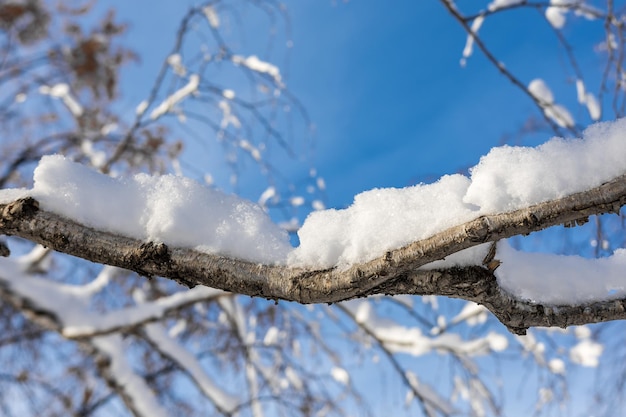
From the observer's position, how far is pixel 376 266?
0.60 meters

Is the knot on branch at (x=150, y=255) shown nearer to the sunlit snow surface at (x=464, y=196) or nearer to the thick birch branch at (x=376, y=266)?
the thick birch branch at (x=376, y=266)

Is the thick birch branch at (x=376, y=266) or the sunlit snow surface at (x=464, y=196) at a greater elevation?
the sunlit snow surface at (x=464, y=196)

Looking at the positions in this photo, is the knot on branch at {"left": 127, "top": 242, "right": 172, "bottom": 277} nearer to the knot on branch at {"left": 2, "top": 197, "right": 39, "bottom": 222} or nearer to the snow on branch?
the snow on branch

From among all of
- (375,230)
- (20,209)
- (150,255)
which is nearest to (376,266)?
(375,230)

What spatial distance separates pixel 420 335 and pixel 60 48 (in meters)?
4.36

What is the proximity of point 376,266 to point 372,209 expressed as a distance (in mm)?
115

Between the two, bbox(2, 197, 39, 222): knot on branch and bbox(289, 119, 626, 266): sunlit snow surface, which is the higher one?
bbox(289, 119, 626, 266): sunlit snow surface

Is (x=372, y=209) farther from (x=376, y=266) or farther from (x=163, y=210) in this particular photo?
(x=163, y=210)

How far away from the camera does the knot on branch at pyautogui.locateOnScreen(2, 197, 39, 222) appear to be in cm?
72

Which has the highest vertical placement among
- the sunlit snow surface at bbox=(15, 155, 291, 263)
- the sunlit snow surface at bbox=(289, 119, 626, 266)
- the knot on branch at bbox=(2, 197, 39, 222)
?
the sunlit snow surface at bbox=(289, 119, 626, 266)

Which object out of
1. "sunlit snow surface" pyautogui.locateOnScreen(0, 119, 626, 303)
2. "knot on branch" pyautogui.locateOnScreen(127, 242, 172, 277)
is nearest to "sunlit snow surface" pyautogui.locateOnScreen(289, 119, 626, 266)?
"sunlit snow surface" pyautogui.locateOnScreen(0, 119, 626, 303)

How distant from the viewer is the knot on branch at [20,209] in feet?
2.36

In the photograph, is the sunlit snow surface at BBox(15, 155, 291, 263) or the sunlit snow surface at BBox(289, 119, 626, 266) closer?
the sunlit snow surface at BBox(289, 119, 626, 266)

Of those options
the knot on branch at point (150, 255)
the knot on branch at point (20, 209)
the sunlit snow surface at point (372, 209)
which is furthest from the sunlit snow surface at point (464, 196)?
the knot on branch at point (20, 209)
